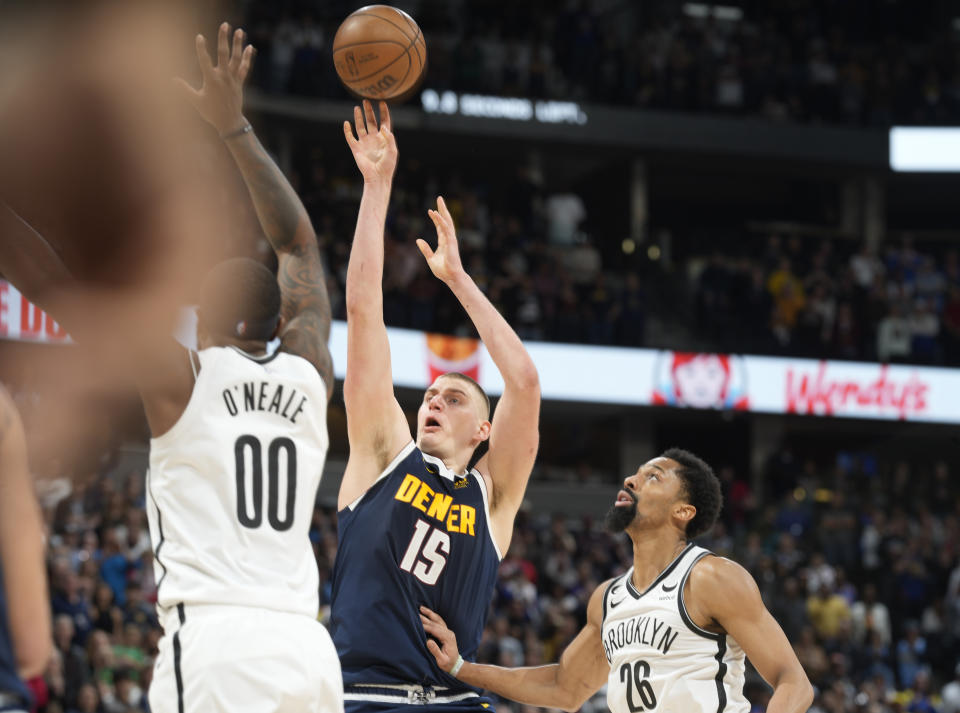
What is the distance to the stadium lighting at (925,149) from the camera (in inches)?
961

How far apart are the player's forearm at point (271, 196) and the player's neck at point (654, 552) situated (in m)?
2.29

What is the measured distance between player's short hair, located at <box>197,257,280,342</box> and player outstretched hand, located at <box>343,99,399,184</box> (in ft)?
2.94

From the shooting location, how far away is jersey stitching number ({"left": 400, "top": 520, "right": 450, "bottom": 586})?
434 cm

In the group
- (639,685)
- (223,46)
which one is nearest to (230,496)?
(223,46)

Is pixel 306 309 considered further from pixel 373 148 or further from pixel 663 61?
pixel 663 61

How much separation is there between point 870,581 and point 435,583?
50.7 ft

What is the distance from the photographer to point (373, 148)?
170 inches

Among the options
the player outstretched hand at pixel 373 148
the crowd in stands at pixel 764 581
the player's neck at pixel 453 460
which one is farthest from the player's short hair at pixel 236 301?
the crowd in stands at pixel 764 581

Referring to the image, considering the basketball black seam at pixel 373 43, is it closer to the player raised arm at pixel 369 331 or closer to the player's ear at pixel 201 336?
the player raised arm at pixel 369 331

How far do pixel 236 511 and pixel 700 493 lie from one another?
9.20ft

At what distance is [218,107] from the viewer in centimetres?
390

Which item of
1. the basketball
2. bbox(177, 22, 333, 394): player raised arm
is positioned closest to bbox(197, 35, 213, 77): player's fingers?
bbox(177, 22, 333, 394): player raised arm

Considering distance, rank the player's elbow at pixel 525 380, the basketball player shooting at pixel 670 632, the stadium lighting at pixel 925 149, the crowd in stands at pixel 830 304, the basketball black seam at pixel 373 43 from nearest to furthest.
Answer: the player's elbow at pixel 525 380 → the basketball player shooting at pixel 670 632 → the basketball black seam at pixel 373 43 → the crowd in stands at pixel 830 304 → the stadium lighting at pixel 925 149

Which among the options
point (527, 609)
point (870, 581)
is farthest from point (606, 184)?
point (527, 609)
